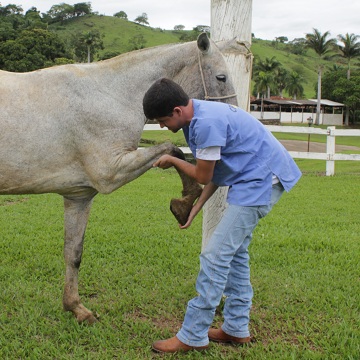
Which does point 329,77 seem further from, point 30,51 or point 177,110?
point 177,110

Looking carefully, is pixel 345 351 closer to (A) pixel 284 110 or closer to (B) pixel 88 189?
(B) pixel 88 189

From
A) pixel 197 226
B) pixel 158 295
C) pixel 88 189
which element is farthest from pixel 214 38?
pixel 197 226

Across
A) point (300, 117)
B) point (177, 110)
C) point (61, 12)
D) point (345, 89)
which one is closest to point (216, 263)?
point (177, 110)

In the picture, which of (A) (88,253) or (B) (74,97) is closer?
(B) (74,97)

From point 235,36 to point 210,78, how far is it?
2.03 ft

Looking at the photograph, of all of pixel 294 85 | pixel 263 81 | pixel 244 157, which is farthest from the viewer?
pixel 294 85

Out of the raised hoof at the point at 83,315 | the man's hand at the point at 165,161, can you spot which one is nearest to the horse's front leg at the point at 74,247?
the raised hoof at the point at 83,315

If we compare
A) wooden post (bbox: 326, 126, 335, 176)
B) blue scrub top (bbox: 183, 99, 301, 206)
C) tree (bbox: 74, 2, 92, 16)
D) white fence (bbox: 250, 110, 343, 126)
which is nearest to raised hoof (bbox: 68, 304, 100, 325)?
blue scrub top (bbox: 183, 99, 301, 206)

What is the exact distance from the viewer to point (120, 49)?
9275 centimetres

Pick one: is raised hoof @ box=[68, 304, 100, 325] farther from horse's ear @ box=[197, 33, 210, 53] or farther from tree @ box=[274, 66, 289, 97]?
tree @ box=[274, 66, 289, 97]

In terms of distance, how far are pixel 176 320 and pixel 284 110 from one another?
63.9m

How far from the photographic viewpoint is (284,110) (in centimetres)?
6544

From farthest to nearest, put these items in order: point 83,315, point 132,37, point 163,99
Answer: point 132,37
point 83,315
point 163,99

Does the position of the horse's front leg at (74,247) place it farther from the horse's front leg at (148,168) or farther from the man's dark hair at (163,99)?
the man's dark hair at (163,99)
